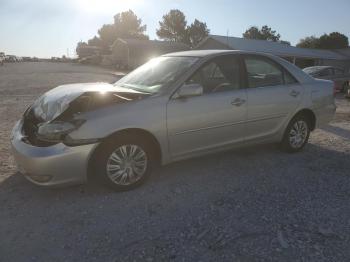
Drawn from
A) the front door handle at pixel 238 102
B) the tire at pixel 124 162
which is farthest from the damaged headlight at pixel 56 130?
the front door handle at pixel 238 102

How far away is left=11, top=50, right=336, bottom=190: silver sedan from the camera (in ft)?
12.6

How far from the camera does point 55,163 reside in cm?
373

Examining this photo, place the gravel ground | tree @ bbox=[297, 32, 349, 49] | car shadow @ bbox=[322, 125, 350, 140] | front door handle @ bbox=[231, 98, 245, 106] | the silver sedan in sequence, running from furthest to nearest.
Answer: tree @ bbox=[297, 32, 349, 49] < car shadow @ bbox=[322, 125, 350, 140] < front door handle @ bbox=[231, 98, 245, 106] < the silver sedan < the gravel ground

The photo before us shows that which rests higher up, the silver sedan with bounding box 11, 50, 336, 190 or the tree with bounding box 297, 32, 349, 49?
the tree with bounding box 297, 32, 349, 49

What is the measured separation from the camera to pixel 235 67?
5.06 metres

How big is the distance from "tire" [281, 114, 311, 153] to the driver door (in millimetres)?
1057

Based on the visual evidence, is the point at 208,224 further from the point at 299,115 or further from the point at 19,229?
the point at 299,115

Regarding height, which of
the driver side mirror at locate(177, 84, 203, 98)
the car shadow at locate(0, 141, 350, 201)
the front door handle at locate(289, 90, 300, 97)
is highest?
the driver side mirror at locate(177, 84, 203, 98)

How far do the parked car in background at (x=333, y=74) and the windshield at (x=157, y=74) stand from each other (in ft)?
41.5

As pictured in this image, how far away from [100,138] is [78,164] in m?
0.36

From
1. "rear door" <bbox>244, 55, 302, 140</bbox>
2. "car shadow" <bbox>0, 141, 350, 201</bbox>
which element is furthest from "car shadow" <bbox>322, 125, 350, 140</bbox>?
"rear door" <bbox>244, 55, 302, 140</bbox>

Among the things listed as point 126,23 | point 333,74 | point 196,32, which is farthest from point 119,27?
point 333,74

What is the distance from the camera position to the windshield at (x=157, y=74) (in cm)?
457

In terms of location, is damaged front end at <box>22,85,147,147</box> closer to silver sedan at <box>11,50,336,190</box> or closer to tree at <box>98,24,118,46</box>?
silver sedan at <box>11,50,336,190</box>
